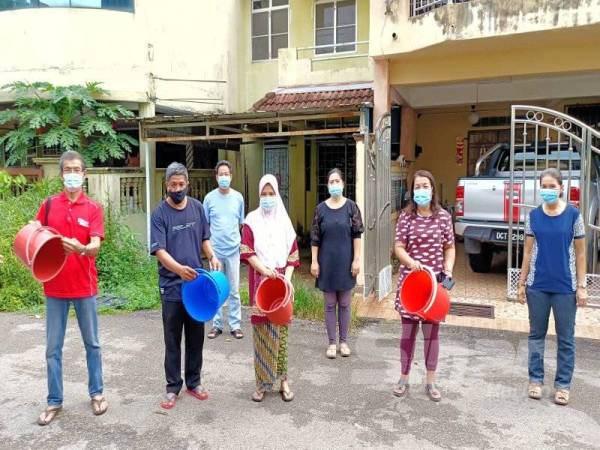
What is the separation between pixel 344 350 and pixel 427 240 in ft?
4.90

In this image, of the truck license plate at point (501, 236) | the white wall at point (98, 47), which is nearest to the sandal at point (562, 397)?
the truck license plate at point (501, 236)

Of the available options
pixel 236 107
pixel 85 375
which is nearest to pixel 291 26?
pixel 236 107

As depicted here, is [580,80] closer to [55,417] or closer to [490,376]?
[490,376]

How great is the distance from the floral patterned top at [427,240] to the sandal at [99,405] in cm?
218

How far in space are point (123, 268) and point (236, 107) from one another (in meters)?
5.40

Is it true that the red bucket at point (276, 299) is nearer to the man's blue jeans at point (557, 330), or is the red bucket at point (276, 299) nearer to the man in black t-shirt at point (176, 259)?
the man in black t-shirt at point (176, 259)

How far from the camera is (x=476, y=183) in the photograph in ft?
23.1

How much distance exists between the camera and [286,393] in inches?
153

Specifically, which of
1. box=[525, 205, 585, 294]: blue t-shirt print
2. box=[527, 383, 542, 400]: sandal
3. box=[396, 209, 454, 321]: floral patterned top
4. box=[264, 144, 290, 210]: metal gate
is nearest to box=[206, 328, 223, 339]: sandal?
box=[396, 209, 454, 321]: floral patterned top

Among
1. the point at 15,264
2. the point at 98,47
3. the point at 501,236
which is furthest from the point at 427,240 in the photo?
the point at 98,47

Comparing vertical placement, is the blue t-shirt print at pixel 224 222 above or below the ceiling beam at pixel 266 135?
below

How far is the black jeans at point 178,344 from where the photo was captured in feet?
12.0

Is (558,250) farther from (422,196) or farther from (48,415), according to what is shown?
(48,415)

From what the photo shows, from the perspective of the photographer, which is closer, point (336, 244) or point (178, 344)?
point (178, 344)
